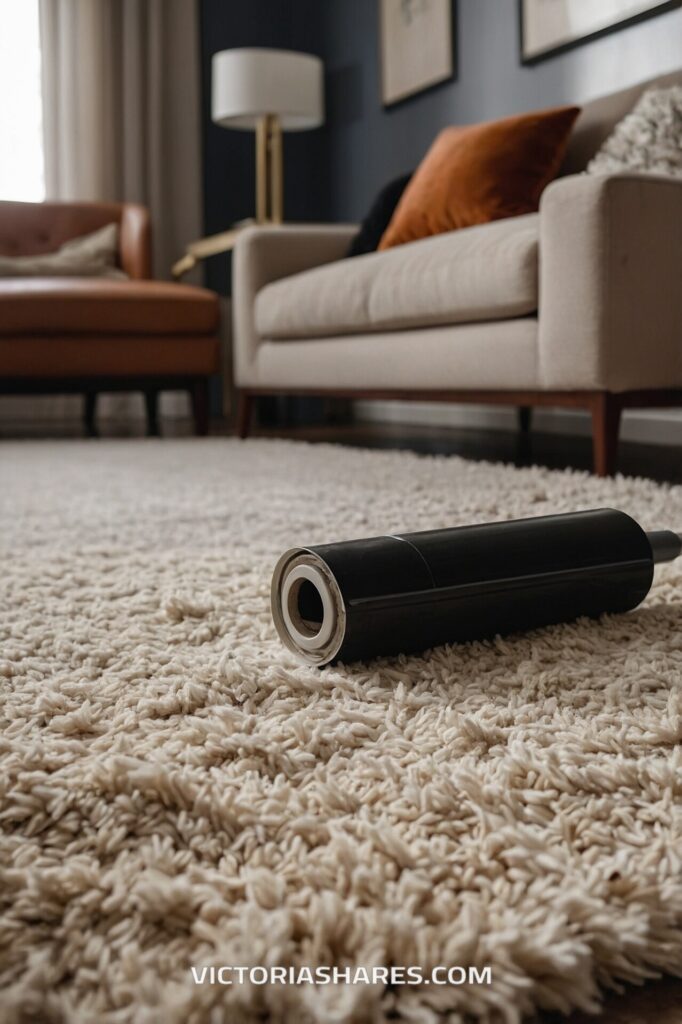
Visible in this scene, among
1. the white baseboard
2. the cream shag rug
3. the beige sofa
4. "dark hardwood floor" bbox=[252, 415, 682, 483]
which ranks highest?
the beige sofa

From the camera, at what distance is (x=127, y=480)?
80.5 inches

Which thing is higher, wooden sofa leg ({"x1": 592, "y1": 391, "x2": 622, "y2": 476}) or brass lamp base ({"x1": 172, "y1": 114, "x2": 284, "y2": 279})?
brass lamp base ({"x1": 172, "y1": 114, "x2": 284, "y2": 279})

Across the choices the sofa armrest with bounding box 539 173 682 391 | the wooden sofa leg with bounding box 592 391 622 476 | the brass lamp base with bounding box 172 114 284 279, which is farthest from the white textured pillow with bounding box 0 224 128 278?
the wooden sofa leg with bounding box 592 391 622 476

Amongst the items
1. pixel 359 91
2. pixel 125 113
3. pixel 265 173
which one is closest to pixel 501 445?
pixel 265 173

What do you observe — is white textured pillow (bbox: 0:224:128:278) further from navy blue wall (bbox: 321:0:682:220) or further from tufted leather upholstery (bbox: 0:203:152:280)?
navy blue wall (bbox: 321:0:682:220)

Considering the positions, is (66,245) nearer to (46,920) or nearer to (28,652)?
(28,652)

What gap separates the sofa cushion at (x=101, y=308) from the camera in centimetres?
334

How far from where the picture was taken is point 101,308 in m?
3.40

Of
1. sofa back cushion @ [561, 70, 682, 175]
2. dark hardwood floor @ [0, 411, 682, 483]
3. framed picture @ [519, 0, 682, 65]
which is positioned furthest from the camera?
framed picture @ [519, 0, 682, 65]

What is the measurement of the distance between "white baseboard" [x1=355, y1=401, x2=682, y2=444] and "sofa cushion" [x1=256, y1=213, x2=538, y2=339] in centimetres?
59

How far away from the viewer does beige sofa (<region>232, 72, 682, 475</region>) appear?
1.83 meters

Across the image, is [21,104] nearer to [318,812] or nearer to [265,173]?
[265,173]

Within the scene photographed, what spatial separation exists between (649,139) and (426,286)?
0.65 m

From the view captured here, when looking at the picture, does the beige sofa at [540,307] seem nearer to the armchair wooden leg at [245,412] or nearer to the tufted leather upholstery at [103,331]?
the armchair wooden leg at [245,412]
